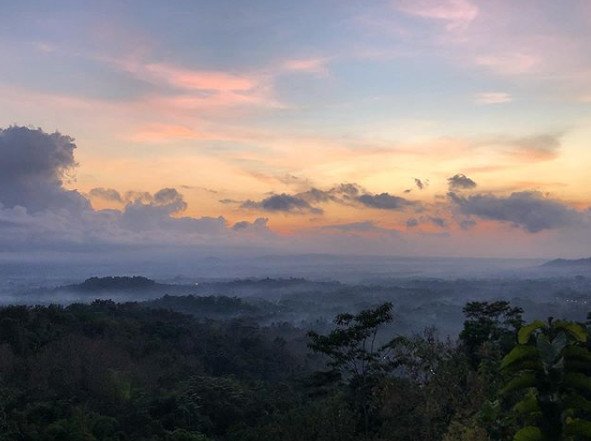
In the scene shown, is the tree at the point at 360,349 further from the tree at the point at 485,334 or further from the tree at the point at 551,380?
the tree at the point at 551,380

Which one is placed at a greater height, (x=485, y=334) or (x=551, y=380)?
(x=551, y=380)

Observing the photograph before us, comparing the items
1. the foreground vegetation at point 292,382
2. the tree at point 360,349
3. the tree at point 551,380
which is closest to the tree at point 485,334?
the foreground vegetation at point 292,382

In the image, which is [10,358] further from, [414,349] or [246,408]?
[414,349]

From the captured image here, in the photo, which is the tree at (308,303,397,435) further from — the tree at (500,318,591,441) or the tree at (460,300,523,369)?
the tree at (500,318,591,441)

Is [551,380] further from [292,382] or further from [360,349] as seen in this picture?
[292,382]

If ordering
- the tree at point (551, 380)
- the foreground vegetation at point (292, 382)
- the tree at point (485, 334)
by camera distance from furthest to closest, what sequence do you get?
1. the tree at point (485, 334)
2. the foreground vegetation at point (292, 382)
3. the tree at point (551, 380)

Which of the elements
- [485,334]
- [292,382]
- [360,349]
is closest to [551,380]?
[360,349]

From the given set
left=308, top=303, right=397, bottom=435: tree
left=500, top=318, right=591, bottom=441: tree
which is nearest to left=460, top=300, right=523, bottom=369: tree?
left=308, top=303, right=397, bottom=435: tree

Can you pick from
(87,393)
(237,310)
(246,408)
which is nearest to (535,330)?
(246,408)
